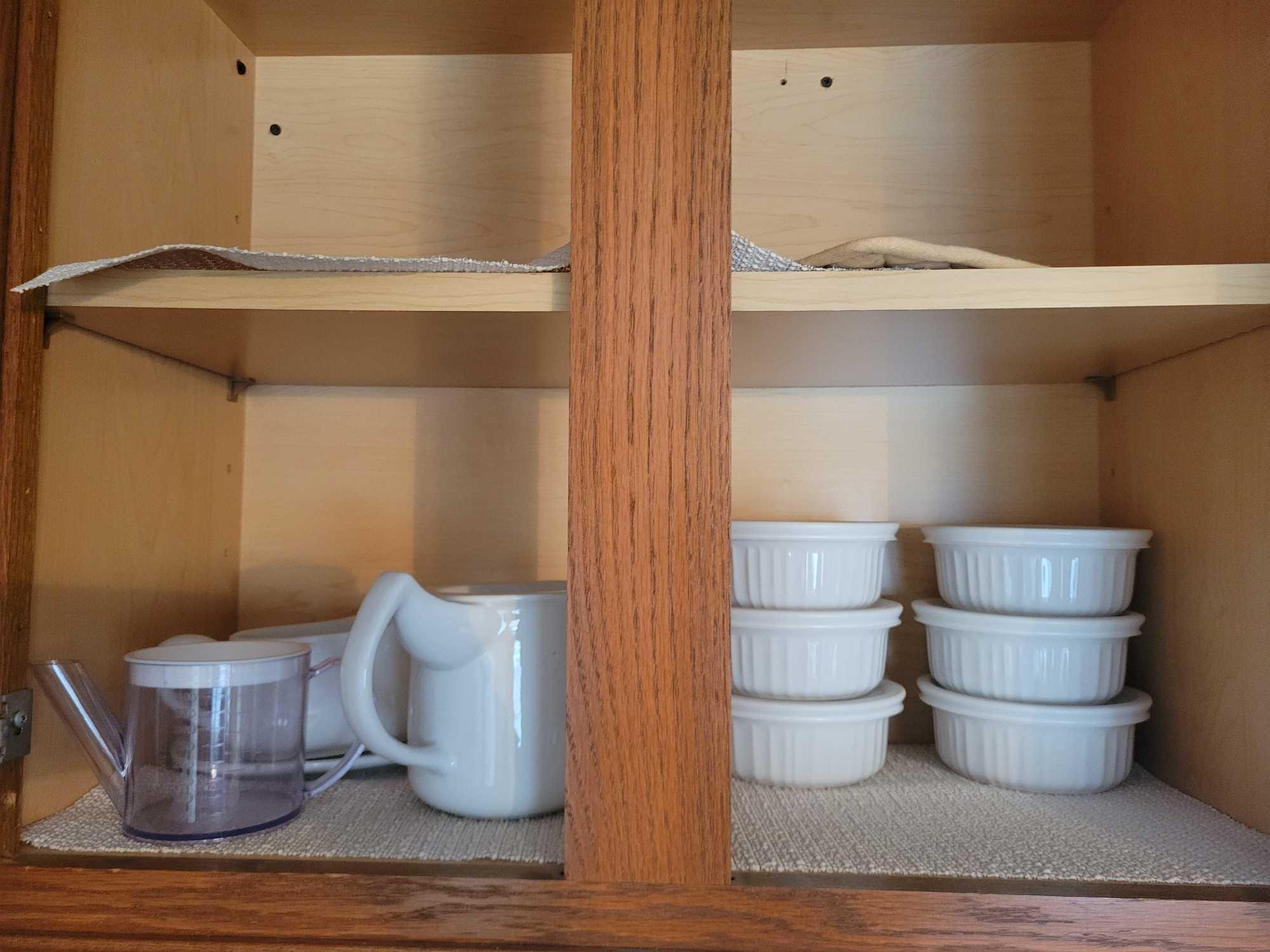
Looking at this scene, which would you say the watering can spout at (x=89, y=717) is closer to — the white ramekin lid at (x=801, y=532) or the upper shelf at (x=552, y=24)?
the white ramekin lid at (x=801, y=532)

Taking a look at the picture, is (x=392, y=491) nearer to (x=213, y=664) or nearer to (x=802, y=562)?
(x=213, y=664)

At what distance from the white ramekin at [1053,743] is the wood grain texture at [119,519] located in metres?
0.69

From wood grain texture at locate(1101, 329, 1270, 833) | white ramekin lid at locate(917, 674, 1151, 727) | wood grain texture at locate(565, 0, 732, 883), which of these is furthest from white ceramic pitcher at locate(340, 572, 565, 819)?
wood grain texture at locate(1101, 329, 1270, 833)

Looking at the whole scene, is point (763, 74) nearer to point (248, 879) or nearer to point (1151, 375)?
point (1151, 375)

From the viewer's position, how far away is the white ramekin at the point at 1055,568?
28.0 inches

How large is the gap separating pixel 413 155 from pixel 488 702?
596 mm

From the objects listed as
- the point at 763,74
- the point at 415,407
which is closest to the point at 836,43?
the point at 763,74

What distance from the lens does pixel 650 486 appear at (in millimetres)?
522

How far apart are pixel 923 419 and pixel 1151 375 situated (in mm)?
204

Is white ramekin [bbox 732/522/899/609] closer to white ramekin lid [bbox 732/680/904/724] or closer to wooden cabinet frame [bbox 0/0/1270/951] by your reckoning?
white ramekin lid [bbox 732/680/904/724]

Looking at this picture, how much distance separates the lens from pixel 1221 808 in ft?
2.17

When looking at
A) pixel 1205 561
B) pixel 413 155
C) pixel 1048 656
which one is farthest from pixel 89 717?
pixel 1205 561

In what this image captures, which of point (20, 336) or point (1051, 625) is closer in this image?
point (20, 336)

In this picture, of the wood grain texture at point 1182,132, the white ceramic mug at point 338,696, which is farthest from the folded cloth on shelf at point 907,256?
the white ceramic mug at point 338,696
